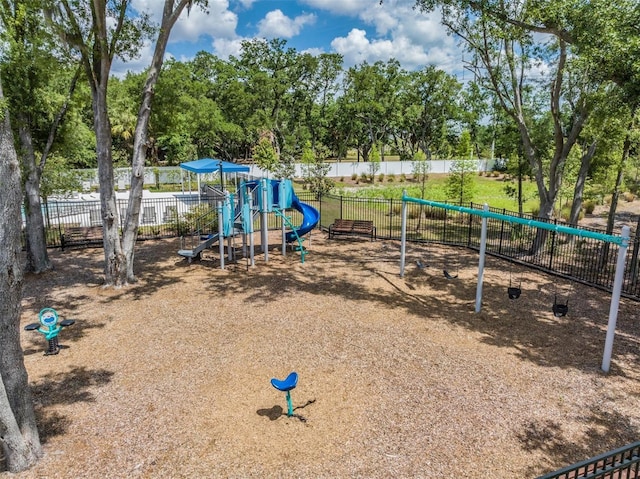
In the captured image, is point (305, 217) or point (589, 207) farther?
point (589, 207)

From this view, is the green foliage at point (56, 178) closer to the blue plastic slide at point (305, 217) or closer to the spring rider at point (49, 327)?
the blue plastic slide at point (305, 217)

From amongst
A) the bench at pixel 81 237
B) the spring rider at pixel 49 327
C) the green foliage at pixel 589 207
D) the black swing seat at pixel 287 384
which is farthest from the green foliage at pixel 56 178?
the green foliage at pixel 589 207

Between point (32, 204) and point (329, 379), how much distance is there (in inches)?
416

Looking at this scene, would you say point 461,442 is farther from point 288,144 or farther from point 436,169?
point 436,169

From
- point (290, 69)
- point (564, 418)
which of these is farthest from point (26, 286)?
point (290, 69)

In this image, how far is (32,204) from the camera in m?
12.4

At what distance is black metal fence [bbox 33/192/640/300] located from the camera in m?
12.9

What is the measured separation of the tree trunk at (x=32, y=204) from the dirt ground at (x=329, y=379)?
0.76 m

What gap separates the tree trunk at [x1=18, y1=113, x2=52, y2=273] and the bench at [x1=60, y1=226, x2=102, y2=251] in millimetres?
3470

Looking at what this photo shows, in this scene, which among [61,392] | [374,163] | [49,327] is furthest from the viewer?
[374,163]

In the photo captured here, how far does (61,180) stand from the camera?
18.4 meters

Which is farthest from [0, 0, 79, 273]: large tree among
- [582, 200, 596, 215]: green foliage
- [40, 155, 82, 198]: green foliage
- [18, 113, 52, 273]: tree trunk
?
[582, 200, 596, 215]: green foliage

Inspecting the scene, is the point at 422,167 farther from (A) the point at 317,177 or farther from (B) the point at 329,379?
(B) the point at 329,379

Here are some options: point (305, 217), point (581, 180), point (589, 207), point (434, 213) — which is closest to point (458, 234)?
point (434, 213)
